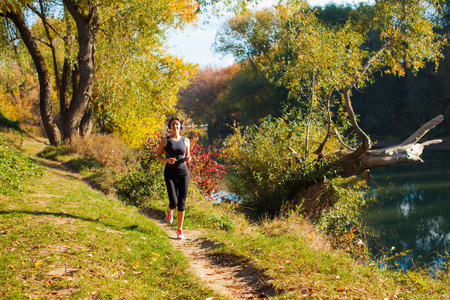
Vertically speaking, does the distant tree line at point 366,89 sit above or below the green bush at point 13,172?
above

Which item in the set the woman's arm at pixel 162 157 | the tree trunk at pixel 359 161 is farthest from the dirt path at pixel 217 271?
the tree trunk at pixel 359 161

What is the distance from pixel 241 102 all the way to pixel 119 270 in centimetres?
3754

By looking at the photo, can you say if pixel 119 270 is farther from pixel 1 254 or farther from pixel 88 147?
pixel 88 147

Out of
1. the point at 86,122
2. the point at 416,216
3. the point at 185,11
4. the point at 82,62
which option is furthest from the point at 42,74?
the point at 416,216

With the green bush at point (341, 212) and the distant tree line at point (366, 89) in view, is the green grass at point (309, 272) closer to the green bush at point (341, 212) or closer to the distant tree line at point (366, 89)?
the green bush at point (341, 212)

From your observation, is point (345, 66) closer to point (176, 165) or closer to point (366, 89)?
point (176, 165)

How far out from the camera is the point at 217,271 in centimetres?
567

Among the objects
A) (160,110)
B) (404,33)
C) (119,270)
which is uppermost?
(404,33)

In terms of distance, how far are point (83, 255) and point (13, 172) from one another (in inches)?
182

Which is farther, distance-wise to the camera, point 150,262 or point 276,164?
point 276,164

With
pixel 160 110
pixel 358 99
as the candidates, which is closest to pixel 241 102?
pixel 358 99

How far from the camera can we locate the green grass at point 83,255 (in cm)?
413

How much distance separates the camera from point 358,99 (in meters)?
36.7

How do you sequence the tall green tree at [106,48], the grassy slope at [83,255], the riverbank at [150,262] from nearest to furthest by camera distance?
the grassy slope at [83,255] → the riverbank at [150,262] → the tall green tree at [106,48]
